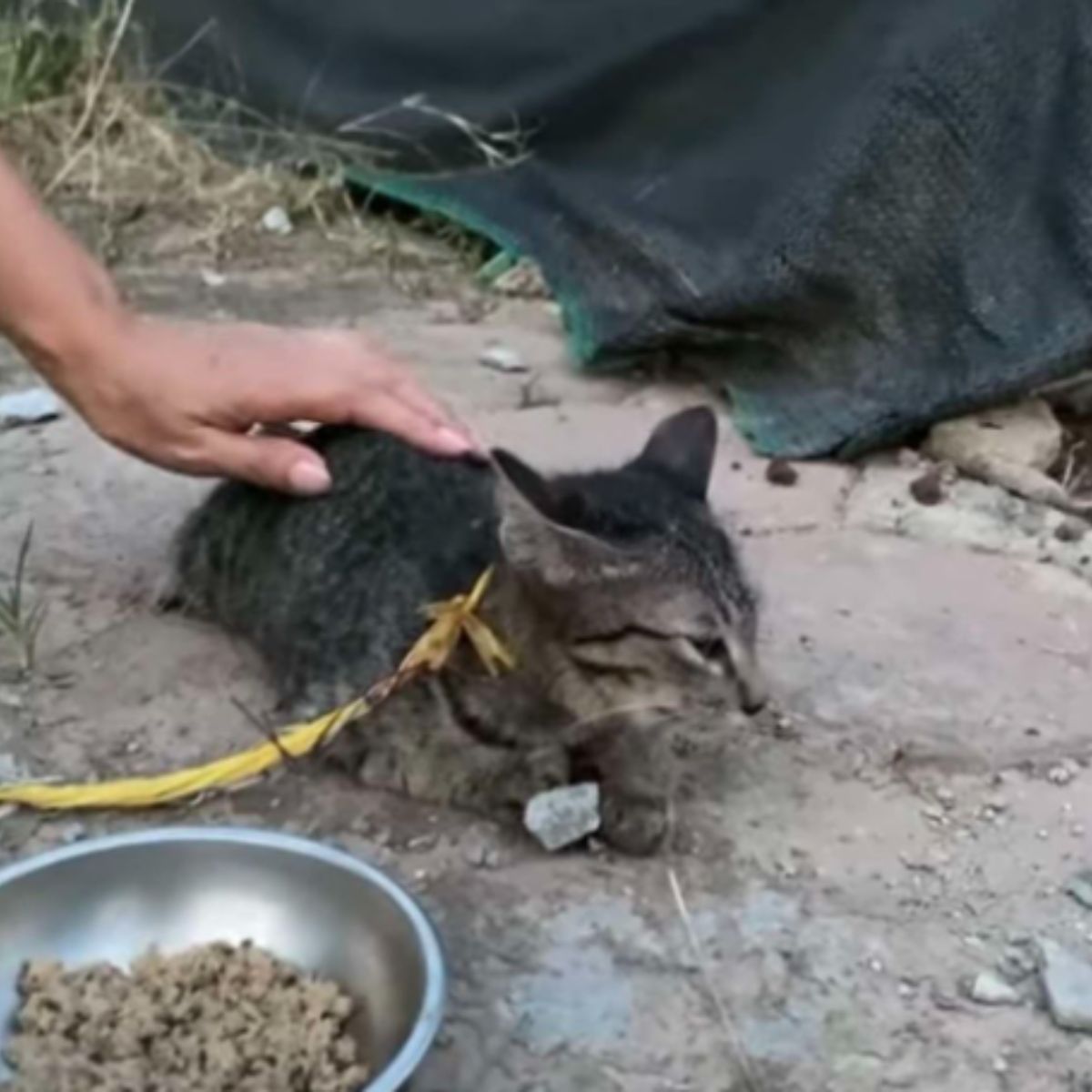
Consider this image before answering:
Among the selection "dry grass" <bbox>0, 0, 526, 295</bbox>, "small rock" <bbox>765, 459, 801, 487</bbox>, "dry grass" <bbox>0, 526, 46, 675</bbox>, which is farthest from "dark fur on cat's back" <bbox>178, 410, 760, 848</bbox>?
"dry grass" <bbox>0, 0, 526, 295</bbox>

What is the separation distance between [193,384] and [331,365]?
7.6 inches

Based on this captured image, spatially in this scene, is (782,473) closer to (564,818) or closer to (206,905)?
(564,818)

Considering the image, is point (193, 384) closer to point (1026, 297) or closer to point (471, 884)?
point (471, 884)

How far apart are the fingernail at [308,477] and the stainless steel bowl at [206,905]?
727 millimetres

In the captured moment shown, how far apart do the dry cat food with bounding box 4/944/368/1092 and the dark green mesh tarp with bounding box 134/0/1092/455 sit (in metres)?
2.09

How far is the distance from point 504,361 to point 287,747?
6.19ft

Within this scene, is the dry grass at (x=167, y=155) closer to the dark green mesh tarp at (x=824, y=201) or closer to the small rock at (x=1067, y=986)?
the dark green mesh tarp at (x=824, y=201)

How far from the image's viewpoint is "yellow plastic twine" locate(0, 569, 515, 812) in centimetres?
302

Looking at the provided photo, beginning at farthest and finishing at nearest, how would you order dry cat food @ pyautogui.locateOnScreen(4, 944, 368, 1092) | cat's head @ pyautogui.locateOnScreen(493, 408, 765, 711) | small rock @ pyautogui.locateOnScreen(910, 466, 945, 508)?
1. small rock @ pyautogui.locateOnScreen(910, 466, 945, 508)
2. cat's head @ pyautogui.locateOnScreen(493, 408, 765, 711)
3. dry cat food @ pyautogui.locateOnScreen(4, 944, 368, 1092)

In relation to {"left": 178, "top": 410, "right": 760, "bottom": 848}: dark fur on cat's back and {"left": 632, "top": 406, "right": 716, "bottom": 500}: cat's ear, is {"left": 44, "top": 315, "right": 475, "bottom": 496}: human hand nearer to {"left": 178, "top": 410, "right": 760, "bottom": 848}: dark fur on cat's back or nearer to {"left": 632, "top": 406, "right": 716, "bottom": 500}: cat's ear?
{"left": 178, "top": 410, "right": 760, "bottom": 848}: dark fur on cat's back

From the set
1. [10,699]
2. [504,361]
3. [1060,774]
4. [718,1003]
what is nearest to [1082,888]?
[1060,774]

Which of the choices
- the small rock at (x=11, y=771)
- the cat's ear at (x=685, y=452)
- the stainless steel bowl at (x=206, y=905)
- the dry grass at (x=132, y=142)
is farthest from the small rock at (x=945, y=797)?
the dry grass at (x=132, y=142)

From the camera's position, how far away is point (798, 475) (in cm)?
434

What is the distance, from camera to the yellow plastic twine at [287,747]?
3023mm
